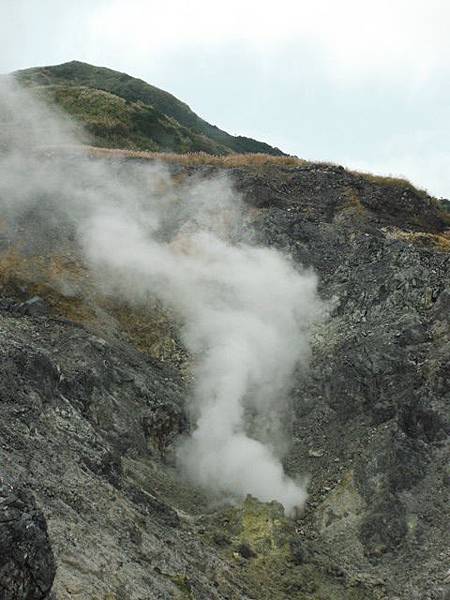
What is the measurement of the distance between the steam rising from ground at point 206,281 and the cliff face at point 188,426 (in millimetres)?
719

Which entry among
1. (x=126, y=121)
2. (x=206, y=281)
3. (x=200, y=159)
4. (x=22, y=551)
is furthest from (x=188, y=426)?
(x=126, y=121)

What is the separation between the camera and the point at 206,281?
916 inches

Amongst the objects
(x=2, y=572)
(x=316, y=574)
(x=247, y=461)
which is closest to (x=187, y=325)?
(x=247, y=461)

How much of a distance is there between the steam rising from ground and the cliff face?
719mm

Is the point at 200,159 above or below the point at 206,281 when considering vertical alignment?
above

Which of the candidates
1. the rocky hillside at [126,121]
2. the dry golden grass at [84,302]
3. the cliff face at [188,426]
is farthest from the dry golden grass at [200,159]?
the rocky hillside at [126,121]

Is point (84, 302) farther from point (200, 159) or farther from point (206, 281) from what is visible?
point (200, 159)

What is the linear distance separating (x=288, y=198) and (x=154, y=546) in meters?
20.3

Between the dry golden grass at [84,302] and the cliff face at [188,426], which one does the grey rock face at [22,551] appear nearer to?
the cliff face at [188,426]

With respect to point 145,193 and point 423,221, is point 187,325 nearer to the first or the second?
point 145,193

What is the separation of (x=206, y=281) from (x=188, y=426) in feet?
22.4

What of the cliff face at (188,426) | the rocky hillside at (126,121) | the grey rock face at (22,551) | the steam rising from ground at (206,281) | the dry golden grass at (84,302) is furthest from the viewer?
the rocky hillside at (126,121)

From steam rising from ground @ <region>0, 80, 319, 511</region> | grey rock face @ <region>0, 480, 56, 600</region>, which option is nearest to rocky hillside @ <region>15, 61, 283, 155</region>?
steam rising from ground @ <region>0, 80, 319, 511</region>

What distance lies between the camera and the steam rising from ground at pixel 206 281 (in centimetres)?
1738
